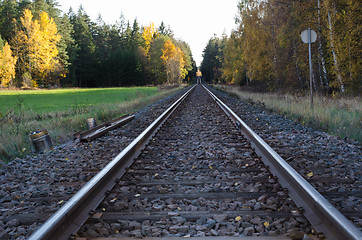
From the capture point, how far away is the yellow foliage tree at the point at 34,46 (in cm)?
4684

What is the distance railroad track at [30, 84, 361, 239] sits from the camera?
2234mm

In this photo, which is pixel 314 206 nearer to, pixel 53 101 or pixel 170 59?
pixel 53 101

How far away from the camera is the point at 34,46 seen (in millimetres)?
47531

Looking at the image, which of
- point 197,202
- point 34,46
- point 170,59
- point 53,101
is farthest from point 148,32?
point 197,202

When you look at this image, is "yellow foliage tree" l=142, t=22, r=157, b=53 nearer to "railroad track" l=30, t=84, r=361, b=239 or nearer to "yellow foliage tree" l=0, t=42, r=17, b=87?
"yellow foliage tree" l=0, t=42, r=17, b=87

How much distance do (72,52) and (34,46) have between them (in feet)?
59.2

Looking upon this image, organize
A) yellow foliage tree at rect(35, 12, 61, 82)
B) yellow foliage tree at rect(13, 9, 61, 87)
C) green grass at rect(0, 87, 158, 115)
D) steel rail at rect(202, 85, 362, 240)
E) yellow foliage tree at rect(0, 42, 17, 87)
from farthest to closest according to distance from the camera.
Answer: yellow foliage tree at rect(35, 12, 61, 82) → yellow foliage tree at rect(13, 9, 61, 87) → yellow foliage tree at rect(0, 42, 17, 87) → green grass at rect(0, 87, 158, 115) → steel rail at rect(202, 85, 362, 240)

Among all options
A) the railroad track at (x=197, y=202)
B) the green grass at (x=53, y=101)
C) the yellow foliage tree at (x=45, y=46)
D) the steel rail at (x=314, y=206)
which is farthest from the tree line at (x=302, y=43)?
the yellow foliage tree at (x=45, y=46)

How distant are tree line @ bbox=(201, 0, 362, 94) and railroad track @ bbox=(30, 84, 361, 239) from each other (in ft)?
30.0

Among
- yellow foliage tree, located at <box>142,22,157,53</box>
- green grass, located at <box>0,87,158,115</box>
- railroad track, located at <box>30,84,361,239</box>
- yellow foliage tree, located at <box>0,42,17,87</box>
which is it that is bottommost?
railroad track, located at <box>30,84,361,239</box>

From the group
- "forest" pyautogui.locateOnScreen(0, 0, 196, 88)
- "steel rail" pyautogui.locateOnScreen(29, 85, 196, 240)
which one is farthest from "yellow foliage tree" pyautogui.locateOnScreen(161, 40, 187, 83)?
"steel rail" pyautogui.locateOnScreen(29, 85, 196, 240)

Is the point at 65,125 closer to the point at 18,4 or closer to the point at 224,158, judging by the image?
the point at 224,158

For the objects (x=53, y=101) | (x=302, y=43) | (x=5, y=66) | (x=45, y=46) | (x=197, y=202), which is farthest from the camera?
(x=45, y=46)

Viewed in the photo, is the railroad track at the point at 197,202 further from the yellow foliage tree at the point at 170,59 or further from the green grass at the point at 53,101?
A: the yellow foliage tree at the point at 170,59
